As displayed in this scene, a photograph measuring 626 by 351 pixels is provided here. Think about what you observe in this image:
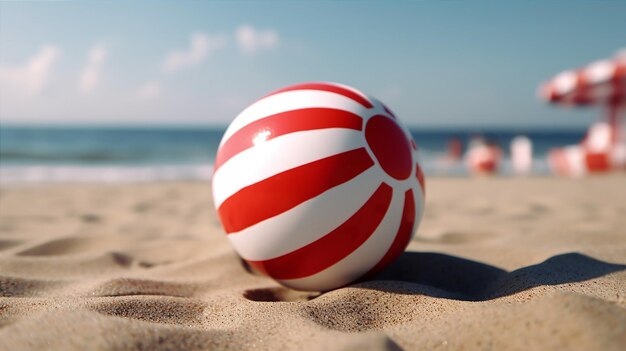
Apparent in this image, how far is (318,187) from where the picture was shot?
2.10m

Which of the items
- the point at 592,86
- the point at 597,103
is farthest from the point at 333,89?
the point at 597,103

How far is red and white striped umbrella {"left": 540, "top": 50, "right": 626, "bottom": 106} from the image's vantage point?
35.0 feet

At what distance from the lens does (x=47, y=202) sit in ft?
21.3

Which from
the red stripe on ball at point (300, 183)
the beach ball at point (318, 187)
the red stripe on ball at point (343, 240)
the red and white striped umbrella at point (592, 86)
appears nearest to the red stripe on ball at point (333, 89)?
the beach ball at point (318, 187)

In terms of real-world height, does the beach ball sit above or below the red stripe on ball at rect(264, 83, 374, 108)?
below

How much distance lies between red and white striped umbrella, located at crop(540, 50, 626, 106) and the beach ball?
10.6 meters

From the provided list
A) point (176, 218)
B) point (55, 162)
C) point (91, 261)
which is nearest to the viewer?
point (91, 261)

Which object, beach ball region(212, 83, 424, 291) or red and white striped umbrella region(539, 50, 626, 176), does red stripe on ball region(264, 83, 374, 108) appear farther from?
red and white striped umbrella region(539, 50, 626, 176)

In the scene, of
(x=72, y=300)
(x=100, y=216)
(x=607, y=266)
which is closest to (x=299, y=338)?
(x=72, y=300)

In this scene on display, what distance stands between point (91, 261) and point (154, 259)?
43 cm

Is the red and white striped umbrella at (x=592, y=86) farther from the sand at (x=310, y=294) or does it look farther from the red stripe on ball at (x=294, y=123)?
the red stripe on ball at (x=294, y=123)

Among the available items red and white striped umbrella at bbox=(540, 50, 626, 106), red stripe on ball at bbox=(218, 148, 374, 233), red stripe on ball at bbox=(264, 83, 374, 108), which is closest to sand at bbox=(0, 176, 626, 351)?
red stripe on ball at bbox=(218, 148, 374, 233)

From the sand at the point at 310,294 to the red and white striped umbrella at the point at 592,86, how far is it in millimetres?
7015

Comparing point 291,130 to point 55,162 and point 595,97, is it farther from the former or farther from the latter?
point 55,162
